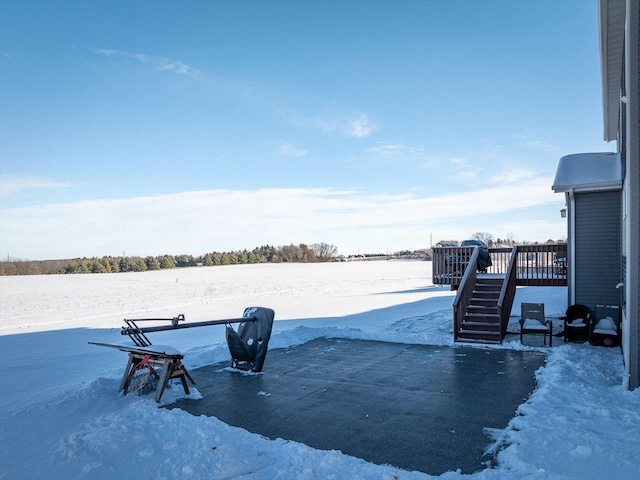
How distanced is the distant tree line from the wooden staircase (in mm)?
37149

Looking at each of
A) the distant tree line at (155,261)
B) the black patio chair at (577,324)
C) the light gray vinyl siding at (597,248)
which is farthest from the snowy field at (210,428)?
the distant tree line at (155,261)

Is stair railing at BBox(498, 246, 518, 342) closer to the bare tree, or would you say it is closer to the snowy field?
the snowy field

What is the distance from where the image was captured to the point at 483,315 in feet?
30.7

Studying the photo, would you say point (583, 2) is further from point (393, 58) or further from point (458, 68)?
point (393, 58)

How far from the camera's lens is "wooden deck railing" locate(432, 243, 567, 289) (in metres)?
10.9

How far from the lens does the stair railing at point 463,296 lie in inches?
356

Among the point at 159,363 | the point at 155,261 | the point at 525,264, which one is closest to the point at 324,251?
the point at 155,261

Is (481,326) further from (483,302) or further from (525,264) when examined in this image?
(525,264)

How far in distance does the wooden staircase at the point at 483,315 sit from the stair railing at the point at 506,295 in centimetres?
16

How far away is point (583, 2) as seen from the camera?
9484 mm

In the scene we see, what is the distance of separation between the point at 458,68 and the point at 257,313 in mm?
9959

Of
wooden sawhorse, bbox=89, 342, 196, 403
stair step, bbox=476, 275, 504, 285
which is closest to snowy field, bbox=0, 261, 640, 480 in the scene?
wooden sawhorse, bbox=89, 342, 196, 403

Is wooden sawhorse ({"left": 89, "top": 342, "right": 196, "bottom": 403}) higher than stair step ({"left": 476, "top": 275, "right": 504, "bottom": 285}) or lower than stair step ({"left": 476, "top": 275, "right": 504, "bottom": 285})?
lower

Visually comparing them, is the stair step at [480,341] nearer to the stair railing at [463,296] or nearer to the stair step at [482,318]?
the stair railing at [463,296]
